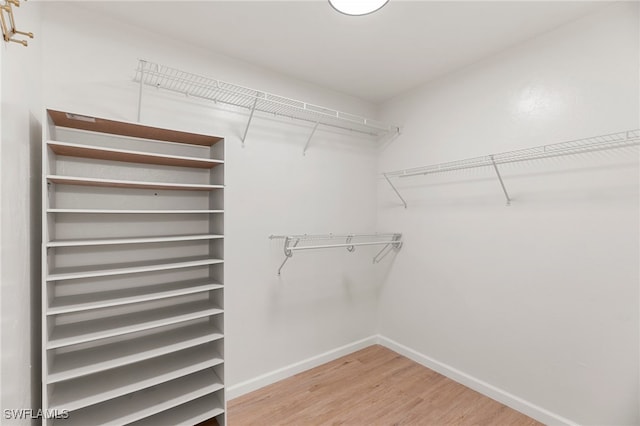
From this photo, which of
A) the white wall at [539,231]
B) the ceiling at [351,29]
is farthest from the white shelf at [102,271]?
the white wall at [539,231]

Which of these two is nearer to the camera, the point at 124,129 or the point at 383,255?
the point at 124,129

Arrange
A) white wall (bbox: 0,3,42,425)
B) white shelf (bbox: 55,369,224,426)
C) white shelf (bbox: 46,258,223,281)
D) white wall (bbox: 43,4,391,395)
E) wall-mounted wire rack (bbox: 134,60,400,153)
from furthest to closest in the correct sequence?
wall-mounted wire rack (bbox: 134,60,400,153) < white wall (bbox: 43,4,391,395) < white shelf (bbox: 55,369,224,426) < white shelf (bbox: 46,258,223,281) < white wall (bbox: 0,3,42,425)

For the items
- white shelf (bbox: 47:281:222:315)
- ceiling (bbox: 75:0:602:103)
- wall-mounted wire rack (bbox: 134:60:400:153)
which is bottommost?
white shelf (bbox: 47:281:222:315)

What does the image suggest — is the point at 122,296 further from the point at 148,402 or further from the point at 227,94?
the point at 227,94

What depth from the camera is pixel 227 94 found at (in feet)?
7.00

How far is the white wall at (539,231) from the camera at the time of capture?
1.67 metres

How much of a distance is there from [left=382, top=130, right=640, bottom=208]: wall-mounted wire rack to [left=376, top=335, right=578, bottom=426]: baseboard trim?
1356mm

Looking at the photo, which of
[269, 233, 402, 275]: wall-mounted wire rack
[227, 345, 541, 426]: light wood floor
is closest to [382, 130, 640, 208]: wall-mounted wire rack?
[269, 233, 402, 275]: wall-mounted wire rack

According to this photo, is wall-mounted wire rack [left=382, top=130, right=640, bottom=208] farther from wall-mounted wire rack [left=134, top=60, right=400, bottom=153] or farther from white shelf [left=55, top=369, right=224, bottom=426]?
white shelf [left=55, top=369, right=224, bottom=426]

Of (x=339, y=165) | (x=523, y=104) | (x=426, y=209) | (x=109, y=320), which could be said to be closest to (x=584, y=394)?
(x=426, y=209)

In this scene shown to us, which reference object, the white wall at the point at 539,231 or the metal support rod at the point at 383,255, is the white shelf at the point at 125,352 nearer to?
the metal support rod at the point at 383,255

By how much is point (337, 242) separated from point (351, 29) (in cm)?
171

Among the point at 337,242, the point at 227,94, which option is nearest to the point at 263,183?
the point at 227,94

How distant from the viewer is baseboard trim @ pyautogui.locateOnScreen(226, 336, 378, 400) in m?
2.24
